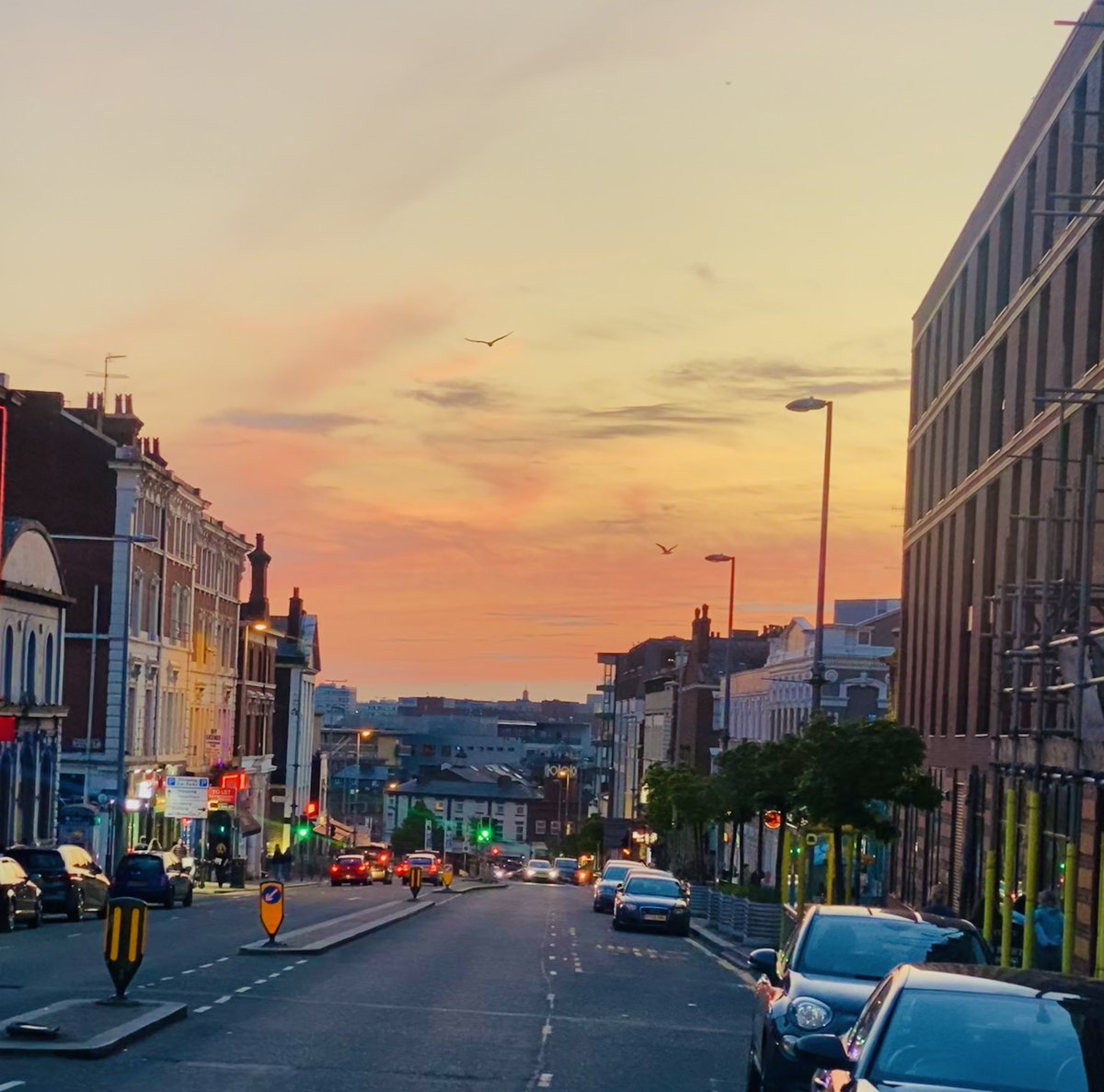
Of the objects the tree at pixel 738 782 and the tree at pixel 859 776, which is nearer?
the tree at pixel 859 776

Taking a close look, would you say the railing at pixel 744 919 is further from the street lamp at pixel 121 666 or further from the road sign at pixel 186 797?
the road sign at pixel 186 797

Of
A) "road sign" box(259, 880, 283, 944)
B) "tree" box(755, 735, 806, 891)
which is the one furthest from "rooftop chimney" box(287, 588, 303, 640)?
"road sign" box(259, 880, 283, 944)

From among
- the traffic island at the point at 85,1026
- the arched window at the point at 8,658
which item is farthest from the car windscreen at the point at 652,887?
the traffic island at the point at 85,1026

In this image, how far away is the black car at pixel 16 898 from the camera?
36.4 metres

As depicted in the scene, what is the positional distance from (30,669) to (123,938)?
142ft

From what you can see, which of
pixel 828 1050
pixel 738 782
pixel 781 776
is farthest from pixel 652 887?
pixel 828 1050

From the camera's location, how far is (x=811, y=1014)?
14008 mm

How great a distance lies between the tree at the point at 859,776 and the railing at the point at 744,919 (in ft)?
17.4

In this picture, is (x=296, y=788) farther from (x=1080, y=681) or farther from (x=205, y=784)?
(x=1080, y=681)

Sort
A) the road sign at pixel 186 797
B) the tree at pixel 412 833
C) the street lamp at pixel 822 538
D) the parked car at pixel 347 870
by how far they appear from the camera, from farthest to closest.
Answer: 1. the tree at pixel 412 833
2. the parked car at pixel 347 870
3. the road sign at pixel 186 797
4. the street lamp at pixel 822 538

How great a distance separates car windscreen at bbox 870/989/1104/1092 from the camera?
905 centimetres

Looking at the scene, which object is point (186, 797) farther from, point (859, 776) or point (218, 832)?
point (859, 776)

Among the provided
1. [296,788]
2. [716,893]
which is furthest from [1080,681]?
[296,788]

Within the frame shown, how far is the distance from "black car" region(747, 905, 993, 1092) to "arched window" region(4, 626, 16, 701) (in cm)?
4556
